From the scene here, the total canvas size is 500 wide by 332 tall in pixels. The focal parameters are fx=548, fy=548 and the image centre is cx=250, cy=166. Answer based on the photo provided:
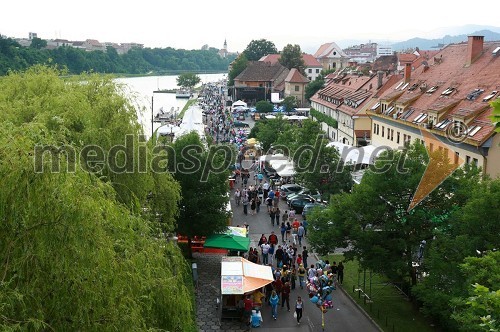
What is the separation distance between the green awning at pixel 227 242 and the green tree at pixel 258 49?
445ft

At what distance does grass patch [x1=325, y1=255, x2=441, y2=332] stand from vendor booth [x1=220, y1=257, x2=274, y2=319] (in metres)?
3.56

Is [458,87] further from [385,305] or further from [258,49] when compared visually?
[258,49]

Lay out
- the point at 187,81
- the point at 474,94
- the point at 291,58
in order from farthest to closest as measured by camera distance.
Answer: the point at 187,81 < the point at 291,58 < the point at 474,94

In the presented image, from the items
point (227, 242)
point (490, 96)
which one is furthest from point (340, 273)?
point (490, 96)

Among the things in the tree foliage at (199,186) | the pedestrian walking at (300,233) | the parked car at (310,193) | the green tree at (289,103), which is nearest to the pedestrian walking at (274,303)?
the tree foliage at (199,186)

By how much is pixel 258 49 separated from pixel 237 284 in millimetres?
143956

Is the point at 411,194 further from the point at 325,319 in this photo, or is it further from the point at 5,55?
the point at 5,55

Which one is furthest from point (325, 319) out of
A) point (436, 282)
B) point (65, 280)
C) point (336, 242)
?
point (65, 280)

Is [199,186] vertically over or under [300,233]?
over

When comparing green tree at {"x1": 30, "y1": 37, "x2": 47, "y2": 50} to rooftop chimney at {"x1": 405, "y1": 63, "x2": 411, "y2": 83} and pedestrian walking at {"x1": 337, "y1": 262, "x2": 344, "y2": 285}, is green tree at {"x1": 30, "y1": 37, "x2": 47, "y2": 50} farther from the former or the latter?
pedestrian walking at {"x1": 337, "y1": 262, "x2": 344, "y2": 285}

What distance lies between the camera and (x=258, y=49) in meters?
159

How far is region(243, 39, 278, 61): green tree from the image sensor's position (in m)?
158

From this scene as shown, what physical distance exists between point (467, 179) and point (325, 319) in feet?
24.4

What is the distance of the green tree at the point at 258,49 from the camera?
15775cm
